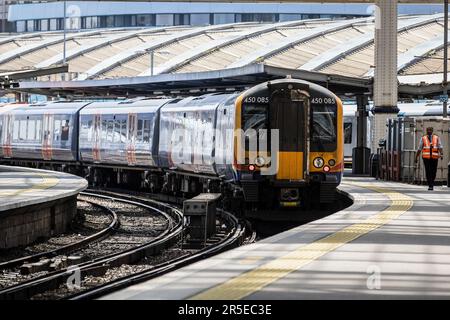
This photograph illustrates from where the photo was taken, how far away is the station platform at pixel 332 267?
10.8 metres

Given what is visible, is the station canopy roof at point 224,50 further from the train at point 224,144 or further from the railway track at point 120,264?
the railway track at point 120,264

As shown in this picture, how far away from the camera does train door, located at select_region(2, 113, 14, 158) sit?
46844 millimetres

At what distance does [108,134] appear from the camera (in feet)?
127

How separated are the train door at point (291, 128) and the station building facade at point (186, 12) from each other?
260 ft

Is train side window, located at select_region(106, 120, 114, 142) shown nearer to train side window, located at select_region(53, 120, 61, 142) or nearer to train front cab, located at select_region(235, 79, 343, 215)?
train side window, located at select_region(53, 120, 61, 142)

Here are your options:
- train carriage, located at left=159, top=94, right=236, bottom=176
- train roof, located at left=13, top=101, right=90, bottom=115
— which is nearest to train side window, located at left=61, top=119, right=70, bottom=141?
train roof, located at left=13, top=101, right=90, bottom=115

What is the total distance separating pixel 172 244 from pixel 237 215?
4945 millimetres

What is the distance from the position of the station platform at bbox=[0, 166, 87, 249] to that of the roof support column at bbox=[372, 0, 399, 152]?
38.1 feet

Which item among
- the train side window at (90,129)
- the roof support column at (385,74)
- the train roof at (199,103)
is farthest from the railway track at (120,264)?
the roof support column at (385,74)

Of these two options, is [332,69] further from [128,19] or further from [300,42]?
[128,19]

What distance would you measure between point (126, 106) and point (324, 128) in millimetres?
13513

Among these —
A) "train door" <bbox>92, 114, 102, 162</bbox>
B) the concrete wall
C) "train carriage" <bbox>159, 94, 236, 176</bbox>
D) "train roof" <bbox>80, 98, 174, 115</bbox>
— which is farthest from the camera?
"train door" <bbox>92, 114, 102, 162</bbox>

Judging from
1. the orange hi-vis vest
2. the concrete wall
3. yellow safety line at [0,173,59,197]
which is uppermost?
the orange hi-vis vest
